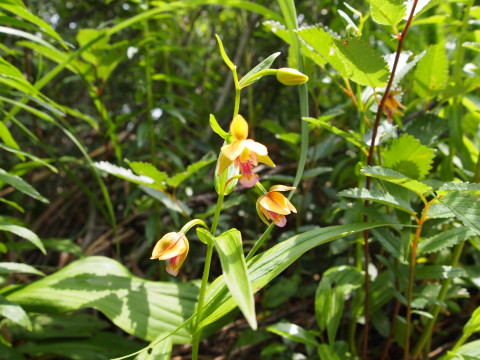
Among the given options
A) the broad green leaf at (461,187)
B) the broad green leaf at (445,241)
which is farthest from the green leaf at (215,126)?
the broad green leaf at (445,241)

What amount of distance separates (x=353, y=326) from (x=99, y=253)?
1.01 meters

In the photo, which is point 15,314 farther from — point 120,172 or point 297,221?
point 297,221

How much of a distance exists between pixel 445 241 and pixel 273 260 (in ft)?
1.19

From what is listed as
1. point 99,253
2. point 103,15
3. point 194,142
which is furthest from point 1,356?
point 103,15

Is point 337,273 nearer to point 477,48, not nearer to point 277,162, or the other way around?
point 477,48

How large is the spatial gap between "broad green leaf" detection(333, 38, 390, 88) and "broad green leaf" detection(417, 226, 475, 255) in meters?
0.33

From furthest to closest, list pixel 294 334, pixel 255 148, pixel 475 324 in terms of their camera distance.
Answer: pixel 294 334, pixel 475 324, pixel 255 148

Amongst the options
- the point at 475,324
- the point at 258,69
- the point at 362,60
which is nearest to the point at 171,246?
the point at 258,69

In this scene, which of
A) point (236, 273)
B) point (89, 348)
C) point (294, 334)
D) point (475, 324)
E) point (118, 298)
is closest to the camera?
point (236, 273)

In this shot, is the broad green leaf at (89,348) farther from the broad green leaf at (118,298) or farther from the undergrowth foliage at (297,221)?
the broad green leaf at (118,298)

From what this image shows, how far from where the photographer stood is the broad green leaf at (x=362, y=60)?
72 centimetres

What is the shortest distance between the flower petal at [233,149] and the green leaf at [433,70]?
53 centimetres

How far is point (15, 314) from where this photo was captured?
2.78 feet

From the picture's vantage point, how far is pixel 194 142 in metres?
1.73
